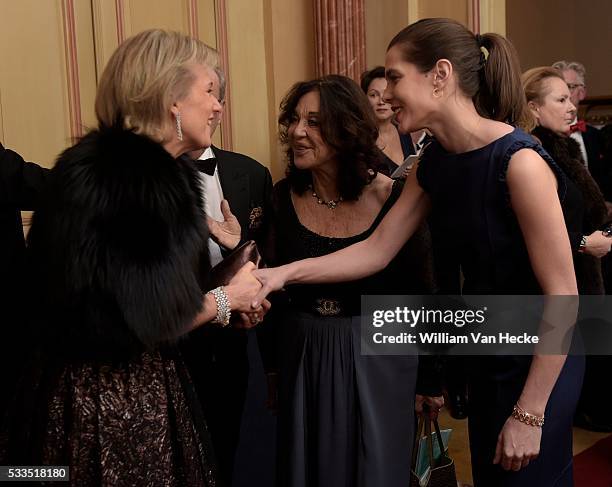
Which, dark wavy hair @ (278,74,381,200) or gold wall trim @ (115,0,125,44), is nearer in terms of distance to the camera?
dark wavy hair @ (278,74,381,200)

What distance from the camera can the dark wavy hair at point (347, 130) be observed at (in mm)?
2197

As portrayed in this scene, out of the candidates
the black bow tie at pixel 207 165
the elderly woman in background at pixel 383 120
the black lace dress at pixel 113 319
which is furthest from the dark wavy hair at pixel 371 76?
the black lace dress at pixel 113 319

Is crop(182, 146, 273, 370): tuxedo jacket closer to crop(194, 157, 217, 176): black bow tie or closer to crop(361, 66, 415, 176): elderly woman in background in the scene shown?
crop(194, 157, 217, 176): black bow tie

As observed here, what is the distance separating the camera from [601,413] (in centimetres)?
388

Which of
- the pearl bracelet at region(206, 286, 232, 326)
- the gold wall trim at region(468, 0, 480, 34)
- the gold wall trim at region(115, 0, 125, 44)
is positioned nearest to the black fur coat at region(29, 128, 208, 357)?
the pearl bracelet at region(206, 286, 232, 326)

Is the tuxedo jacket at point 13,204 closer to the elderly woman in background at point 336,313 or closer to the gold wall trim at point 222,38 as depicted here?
the elderly woman in background at point 336,313

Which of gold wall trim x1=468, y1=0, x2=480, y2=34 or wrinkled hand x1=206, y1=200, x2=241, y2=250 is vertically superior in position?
gold wall trim x1=468, y1=0, x2=480, y2=34

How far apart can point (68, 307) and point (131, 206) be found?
0.26m

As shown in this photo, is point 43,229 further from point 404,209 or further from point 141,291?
point 404,209

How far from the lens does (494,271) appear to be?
1.66 m

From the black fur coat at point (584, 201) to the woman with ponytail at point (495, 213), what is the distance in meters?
1.27

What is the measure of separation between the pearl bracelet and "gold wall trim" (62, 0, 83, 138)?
1.54 meters

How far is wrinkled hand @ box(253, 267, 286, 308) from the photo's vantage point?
197cm

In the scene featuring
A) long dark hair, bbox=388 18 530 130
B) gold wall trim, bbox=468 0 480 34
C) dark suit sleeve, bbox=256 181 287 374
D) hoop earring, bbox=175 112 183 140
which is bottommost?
dark suit sleeve, bbox=256 181 287 374
